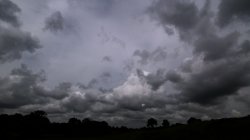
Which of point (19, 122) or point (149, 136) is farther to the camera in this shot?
point (19, 122)

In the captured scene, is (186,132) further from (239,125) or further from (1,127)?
(1,127)

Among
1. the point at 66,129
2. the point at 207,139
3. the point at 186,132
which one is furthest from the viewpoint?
the point at 66,129

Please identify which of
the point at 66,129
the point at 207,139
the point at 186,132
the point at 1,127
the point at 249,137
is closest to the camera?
the point at 249,137

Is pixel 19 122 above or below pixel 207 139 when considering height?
above

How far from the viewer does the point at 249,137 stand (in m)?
69.4

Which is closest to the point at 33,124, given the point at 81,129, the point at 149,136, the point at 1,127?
the point at 1,127

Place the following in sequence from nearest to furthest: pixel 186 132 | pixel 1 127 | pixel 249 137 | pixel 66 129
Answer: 1. pixel 249 137
2. pixel 186 132
3. pixel 1 127
4. pixel 66 129

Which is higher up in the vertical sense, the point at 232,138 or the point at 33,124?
the point at 33,124

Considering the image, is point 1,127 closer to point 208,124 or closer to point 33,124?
point 33,124

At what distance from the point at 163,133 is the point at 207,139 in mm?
19830

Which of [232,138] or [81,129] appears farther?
[81,129]

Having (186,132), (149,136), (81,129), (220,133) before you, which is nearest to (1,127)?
(81,129)

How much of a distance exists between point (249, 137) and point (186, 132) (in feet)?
76.8

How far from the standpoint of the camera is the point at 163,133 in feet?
310
